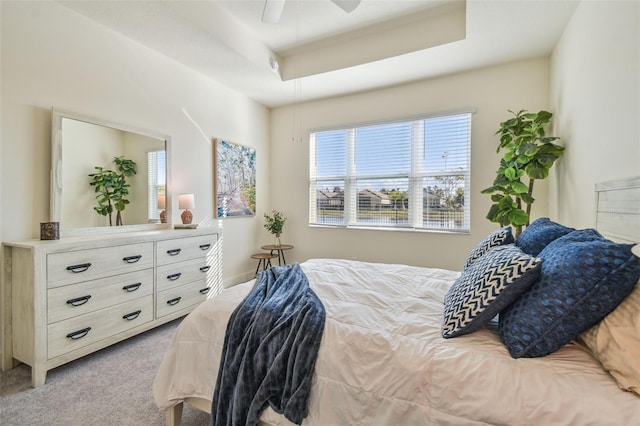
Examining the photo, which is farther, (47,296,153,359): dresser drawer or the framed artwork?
the framed artwork

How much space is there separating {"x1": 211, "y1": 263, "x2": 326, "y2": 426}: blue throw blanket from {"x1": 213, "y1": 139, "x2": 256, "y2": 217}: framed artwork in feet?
8.80

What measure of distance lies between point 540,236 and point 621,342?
762 millimetres

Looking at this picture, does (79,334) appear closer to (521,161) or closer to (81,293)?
(81,293)

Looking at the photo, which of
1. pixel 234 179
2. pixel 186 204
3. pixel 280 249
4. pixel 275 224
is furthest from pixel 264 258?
pixel 186 204

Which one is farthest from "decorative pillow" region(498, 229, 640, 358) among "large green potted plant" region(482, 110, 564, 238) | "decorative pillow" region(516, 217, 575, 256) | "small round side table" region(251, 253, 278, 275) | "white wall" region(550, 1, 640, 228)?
"small round side table" region(251, 253, 278, 275)

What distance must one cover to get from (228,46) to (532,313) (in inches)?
127

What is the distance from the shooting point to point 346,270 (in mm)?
2240

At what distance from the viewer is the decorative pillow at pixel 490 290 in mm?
1104

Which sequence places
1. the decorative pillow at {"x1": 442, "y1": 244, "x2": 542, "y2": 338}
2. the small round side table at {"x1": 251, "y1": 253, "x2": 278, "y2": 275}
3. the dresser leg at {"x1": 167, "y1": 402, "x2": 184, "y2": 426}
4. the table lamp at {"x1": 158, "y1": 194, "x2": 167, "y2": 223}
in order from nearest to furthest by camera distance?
the decorative pillow at {"x1": 442, "y1": 244, "x2": 542, "y2": 338} < the dresser leg at {"x1": 167, "y1": 402, "x2": 184, "y2": 426} < the table lamp at {"x1": 158, "y1": 194, "x2": 167, "y2": 223} < the small round side table at {"x1": 251, "y1": 253, "x2": 278, "y2": 275}

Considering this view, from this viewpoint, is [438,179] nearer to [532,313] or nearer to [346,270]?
[346,270]

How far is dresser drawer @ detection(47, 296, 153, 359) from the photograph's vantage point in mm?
2012

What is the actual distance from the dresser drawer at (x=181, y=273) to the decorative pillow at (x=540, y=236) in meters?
2.82

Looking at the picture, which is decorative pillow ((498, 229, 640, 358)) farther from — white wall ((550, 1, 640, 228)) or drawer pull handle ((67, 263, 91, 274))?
drawer pull handle ((67, 263, 91, 274))

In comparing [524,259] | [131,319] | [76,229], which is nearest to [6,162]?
[76,229]
